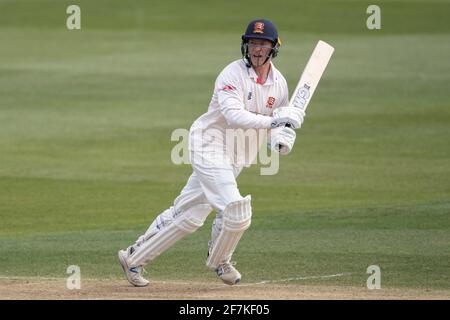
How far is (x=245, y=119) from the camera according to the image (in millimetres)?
9664

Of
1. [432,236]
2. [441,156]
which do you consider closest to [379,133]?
[441,156]

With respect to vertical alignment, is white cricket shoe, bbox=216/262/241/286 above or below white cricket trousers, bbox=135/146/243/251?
below

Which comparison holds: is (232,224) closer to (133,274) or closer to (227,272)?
(227,272)

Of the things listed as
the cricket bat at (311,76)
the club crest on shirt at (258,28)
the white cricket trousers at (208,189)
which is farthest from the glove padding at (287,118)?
the club crest on shirt at (258,28)

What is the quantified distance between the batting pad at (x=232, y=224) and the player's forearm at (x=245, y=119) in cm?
60

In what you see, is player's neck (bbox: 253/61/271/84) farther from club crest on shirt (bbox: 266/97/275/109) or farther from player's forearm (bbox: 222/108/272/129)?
player's forearm (bbox: 222/108/272/129)

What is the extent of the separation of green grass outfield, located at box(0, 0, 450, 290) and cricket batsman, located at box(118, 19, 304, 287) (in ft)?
3.72

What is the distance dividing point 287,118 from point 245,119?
0.35 metres

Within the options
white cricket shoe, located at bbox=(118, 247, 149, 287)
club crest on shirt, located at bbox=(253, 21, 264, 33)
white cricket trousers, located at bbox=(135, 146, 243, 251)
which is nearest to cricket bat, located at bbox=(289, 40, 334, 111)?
club crest on shirt, located at bbox=(253, 21, 264, 33)

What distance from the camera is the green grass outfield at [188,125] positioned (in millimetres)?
12625

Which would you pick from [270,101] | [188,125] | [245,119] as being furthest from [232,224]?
[188,125]

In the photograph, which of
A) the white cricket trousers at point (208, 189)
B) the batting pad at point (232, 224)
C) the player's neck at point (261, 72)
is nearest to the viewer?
the batting pad at point (232, 224)

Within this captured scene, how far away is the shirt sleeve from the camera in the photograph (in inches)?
381

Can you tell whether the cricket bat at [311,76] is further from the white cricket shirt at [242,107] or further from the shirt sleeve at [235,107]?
the shirt sleeve at [235,107]
